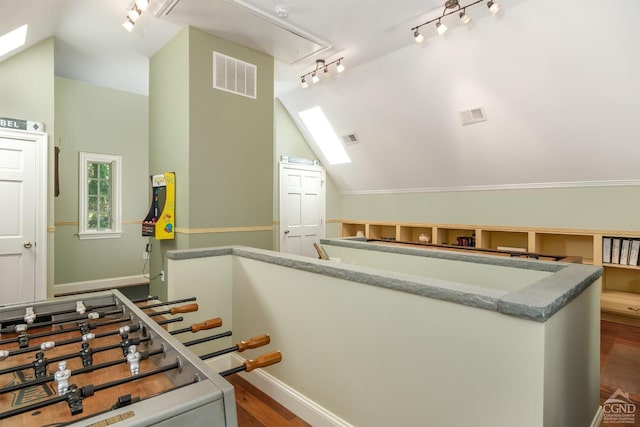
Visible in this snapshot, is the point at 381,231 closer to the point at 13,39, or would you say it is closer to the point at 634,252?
the point at 634,252

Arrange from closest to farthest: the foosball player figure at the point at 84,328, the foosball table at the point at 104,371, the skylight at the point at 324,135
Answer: the foosball table at the point at 104,371, the foosball player figure at the point at 84,328, the skylight at the point at 324,135

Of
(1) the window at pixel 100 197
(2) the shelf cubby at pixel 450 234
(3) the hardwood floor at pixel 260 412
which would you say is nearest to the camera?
(3) the hardwood floor at pixel 260 412

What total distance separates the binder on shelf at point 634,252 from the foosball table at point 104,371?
14.2ft

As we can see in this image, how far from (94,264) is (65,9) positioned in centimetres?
345

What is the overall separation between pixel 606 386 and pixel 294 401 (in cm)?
230

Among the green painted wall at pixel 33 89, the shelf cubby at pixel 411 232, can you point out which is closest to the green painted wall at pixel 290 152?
the shelf cubby at pixel 411 232

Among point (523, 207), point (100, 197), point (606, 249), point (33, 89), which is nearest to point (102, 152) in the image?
point (100, 197)

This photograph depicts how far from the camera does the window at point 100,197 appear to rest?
16.5ft

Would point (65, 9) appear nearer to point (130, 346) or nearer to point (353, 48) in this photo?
point (353, 48)

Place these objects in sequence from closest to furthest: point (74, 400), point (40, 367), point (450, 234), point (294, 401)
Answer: point (74, 400), point (40, 367), point (294, 401), point (450, 234)

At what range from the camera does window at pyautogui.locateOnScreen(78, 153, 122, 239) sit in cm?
504

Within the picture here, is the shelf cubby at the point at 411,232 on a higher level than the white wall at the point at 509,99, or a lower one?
lower

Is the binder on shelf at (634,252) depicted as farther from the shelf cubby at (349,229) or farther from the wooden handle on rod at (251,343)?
the wooden handle on rod at (251,343)

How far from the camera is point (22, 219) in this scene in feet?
12.1
